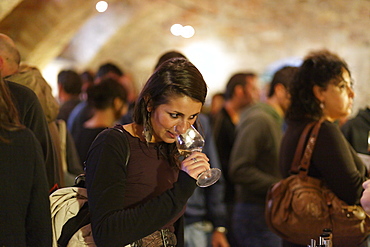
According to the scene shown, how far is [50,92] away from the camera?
2938 mm

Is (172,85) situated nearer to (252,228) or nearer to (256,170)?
(256,170)

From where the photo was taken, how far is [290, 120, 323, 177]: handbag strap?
2.61 meters

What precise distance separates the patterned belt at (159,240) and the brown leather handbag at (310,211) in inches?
33.7

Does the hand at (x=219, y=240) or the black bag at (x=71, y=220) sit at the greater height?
the black bag at (x=71, y=220)

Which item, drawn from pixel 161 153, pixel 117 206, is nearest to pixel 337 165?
pixel 161 153

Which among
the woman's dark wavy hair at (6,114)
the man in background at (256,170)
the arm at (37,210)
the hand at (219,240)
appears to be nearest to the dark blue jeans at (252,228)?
the man in background at (256,170)

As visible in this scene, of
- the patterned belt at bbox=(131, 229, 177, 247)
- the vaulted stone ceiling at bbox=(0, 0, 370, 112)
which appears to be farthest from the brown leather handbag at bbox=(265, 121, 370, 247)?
the vaulted stone ceiling at bbox=(0, 0, 370, 112)

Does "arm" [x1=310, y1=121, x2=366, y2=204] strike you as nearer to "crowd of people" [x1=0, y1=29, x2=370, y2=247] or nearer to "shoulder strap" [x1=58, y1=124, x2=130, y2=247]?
"crowd of people" [x1=0, y1=29, x2=370, y2=247]

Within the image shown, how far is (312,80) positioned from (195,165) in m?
1.27

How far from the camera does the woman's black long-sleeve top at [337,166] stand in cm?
251

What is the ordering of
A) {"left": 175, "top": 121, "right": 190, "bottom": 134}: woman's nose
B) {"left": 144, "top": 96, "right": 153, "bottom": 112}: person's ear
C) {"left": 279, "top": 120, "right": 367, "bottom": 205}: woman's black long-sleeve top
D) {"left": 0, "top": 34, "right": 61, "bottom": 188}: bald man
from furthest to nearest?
{"left": 279, "top": 120, "right": 367, "bottom": 205}: woman's black long-sleeve top < {"left": 0, "top": 34, "right": 61, "bottom": 188}: bald man < {"left": 144, "top": 96, "right": 153, "bottom": 112}: person's ear < {"left": 175, "top": 121, "right": 190, "bottom": 134}: woman's nose

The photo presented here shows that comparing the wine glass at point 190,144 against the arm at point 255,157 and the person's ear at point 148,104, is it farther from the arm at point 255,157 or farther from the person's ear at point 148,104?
the arm at point 255,157

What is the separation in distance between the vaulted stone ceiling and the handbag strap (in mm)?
4084

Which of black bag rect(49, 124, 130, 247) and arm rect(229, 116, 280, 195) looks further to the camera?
arm rect(229, 116, 280, 195)
